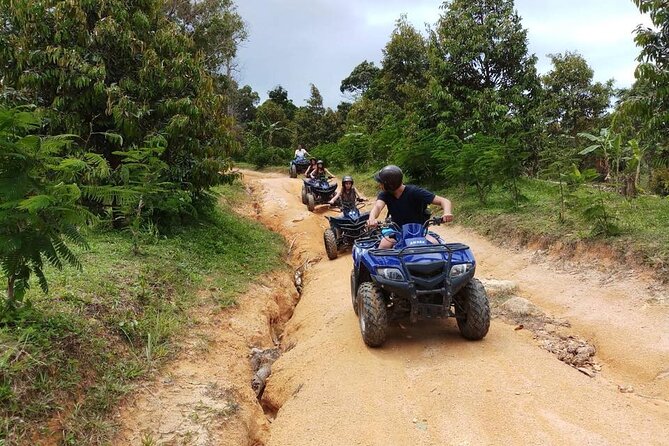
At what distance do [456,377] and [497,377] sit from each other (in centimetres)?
35

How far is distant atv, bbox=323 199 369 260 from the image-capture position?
9914mm

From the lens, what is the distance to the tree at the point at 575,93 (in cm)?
2159

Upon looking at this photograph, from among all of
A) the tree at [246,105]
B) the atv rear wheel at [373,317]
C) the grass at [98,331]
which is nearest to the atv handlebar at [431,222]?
the atv rear wheel at [373,317]

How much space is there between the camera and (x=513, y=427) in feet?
11.8

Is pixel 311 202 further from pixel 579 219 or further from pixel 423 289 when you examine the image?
pixel 423 289

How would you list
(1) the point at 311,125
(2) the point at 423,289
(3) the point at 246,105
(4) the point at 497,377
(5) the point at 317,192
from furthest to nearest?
(3) the point at 246,105
(1) the point at 311,125
(5) the point at 317,192
(2) the point at 423,289
(4) the point at 497,377

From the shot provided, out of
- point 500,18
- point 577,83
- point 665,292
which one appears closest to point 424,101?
point 500,18

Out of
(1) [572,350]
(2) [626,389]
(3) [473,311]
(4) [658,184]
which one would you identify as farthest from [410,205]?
(4) [658,184]

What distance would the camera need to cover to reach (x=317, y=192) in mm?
15289

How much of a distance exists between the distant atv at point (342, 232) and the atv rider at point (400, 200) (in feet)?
13.8

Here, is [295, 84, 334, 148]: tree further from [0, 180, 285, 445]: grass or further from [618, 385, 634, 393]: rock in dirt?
[618, 385, 634, 393]: rock in dirt

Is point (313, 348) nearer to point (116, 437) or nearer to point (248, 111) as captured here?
point (116, 437)

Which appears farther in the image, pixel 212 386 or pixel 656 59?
pixel 656 59

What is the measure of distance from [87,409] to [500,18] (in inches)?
622
